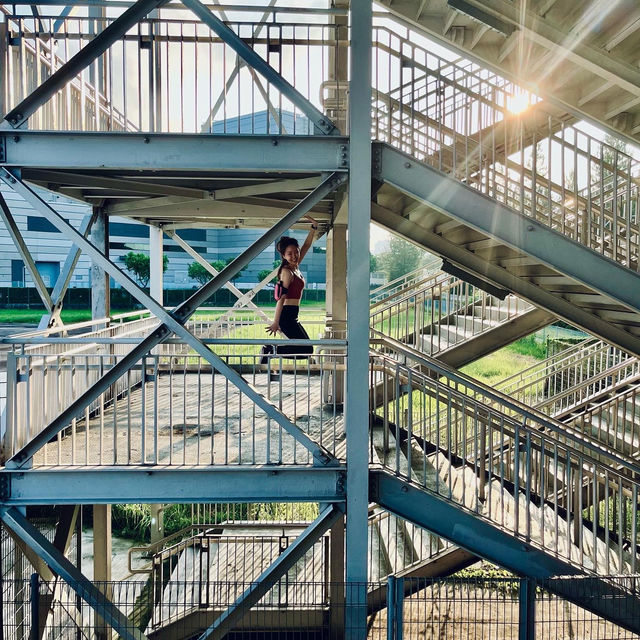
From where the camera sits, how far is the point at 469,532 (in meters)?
5.57

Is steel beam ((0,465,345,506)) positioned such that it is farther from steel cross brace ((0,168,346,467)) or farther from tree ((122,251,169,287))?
tree ((122,251,169,287))

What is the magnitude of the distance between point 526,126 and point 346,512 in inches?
297

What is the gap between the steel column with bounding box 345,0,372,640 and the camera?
17.0 feet

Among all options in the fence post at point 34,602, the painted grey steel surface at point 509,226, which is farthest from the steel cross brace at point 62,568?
the painted grey steel surface at point 509,226

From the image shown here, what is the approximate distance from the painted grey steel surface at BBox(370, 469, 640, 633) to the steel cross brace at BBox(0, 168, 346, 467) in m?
0.68

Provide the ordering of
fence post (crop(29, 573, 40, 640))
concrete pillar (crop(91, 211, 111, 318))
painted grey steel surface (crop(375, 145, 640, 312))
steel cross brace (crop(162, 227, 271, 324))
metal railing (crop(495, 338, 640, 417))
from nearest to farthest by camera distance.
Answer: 1. fence post (crop(29, 573, 40, 640))
2. painted grey steel surface (crop(375, 145, 640, 312))
3. concrete pillar (crop(91, 211, 111, 318))
4. metal railing (crop(495, 338, 640, 417))
5. steel cross brace (crop(162, 227, 271, 324))

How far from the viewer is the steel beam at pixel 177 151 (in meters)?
5.22

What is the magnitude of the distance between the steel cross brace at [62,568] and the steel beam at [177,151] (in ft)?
11.0

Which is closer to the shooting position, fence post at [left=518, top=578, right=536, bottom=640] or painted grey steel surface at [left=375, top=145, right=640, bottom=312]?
fence post at [left=518, top=578, right=536, bottom=640]

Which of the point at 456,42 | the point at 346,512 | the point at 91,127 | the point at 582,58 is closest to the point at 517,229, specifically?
the point at 582,58

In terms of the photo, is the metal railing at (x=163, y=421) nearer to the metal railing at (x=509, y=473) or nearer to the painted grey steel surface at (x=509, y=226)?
the metal railing at (x=509, y=473)

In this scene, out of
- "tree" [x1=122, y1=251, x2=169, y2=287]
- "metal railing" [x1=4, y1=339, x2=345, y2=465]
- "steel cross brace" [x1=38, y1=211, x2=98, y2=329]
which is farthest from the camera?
"tree" [x1=122, y1=251, x2=169, y2=287]

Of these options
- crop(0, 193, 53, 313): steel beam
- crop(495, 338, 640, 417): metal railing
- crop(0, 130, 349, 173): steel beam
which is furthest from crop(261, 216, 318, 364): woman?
crop(495, 338, 640, 417): metal railing

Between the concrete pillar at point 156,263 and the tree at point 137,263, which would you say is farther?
the tree at point 137,263
